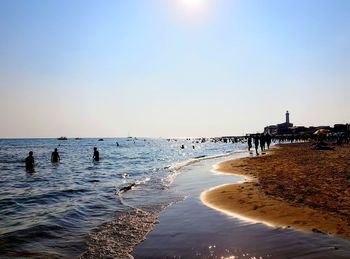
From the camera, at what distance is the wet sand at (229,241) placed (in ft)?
23.1

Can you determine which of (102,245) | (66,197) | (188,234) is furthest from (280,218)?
(66,197)

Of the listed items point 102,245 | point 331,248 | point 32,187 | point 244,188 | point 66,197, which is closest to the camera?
point 331,248

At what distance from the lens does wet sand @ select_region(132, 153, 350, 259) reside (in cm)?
705

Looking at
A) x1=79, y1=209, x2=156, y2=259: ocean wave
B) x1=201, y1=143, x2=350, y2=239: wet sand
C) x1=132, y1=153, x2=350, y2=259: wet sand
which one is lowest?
x1=79, y1=209, x2=156, y2=259: ocean wave

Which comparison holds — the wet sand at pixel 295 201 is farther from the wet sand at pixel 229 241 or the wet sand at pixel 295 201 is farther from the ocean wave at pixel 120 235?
the ocean wave at pixel 120 235

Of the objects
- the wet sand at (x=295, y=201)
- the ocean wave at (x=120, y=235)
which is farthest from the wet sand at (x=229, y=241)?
the wet sand at (x=295, y=201)

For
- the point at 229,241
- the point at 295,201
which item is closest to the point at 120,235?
the point at 229,241

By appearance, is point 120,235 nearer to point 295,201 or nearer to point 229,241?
point 229,241

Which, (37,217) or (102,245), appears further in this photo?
(37,217)

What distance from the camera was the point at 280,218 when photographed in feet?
31.8

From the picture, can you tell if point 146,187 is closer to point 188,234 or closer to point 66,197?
point 66,197

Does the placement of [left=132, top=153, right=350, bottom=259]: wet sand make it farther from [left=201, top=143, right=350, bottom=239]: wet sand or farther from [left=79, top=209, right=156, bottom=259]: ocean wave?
[left=201, top=143, right=350, bottom=239]: wet sand

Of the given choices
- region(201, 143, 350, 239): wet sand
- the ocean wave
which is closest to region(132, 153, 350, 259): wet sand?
the ocean wave

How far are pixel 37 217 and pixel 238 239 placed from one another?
26.3 feet
